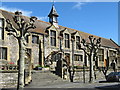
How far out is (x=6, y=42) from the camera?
934 inches

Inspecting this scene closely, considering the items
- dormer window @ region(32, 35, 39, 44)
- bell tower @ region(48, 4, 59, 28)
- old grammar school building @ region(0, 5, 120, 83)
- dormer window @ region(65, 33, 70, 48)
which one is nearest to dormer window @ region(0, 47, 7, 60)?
old grammar school building @ region(0, 5, 120, 83)

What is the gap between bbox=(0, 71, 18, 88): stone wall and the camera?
1705cm

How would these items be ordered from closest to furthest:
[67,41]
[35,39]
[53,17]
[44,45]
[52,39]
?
[35,39], [44,45], [52,39], [67,41], [53,17]

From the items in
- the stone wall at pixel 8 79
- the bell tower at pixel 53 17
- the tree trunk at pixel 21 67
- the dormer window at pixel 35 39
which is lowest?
the stone wall at pixel 8 79

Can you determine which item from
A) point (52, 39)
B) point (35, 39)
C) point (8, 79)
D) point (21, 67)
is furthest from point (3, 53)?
point (21, 67)

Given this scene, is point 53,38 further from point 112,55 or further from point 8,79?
point 112,55

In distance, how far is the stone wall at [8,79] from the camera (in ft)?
55.9

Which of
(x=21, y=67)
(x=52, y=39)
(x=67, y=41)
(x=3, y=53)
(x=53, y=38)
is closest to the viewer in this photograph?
(x=21, y=67)

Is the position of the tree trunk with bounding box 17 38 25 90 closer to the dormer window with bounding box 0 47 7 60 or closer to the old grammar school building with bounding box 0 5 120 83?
the old grammar school building with bounding box 0 5 120 83

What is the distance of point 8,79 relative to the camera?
17.5 metres

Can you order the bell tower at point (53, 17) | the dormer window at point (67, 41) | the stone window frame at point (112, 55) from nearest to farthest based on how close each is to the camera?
1. the dormer window at point (67, 41)
2. the bell tower at point (53, 17)
3. the stone window frame at point (112, 55)

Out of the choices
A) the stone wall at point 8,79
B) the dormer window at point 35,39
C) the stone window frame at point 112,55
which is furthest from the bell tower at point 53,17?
the stone wall at point 8,79

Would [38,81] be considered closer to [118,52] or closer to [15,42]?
[15,42]

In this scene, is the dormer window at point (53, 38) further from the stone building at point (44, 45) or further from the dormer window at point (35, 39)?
the dormer window at point (35, 39)
